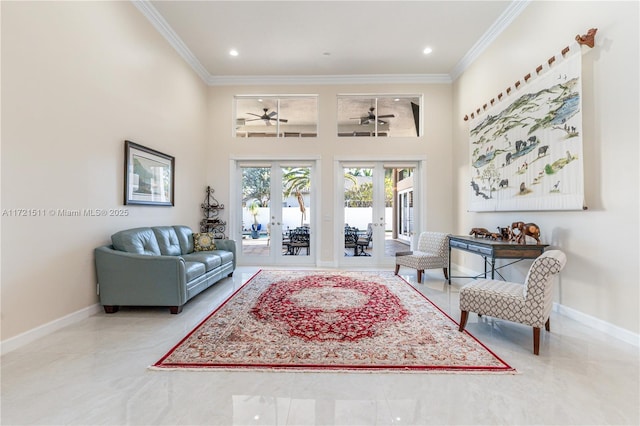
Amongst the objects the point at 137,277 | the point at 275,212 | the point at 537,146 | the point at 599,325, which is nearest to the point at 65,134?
the point at 137,277

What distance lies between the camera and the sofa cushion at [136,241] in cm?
330

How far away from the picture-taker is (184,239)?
14.9 feet

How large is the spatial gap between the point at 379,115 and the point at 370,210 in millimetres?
2069

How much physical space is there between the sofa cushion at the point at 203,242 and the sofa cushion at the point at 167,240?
0.42 meters

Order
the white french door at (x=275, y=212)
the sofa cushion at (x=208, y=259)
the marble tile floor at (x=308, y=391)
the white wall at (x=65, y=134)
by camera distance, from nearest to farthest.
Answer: the marble tile floor at (x=308, y=391)
the white wall at (x=65, y=134)
the sofa cushion at (x=208, y=259)
the white french door at (x=275, y=212)

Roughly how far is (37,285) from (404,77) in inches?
257

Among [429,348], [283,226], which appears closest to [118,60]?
[283,226]

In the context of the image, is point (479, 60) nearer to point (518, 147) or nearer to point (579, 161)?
point (518, 147)

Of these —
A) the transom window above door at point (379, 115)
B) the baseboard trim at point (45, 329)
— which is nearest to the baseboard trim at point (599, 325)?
the transom window above door at point (379, 115)

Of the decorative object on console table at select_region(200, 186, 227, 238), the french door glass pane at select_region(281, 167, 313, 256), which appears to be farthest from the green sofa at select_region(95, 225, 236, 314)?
the french door glass pane at select_region(281, 167, 313, 256)

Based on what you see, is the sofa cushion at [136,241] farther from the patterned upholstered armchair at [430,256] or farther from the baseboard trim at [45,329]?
the patterned upholstered armchair at [430,256]

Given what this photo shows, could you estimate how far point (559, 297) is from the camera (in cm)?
331

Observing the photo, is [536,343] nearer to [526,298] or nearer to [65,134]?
[526,298]

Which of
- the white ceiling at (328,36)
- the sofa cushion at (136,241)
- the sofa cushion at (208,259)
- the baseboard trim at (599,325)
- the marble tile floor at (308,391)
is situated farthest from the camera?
the white ceiling at (328,36)
